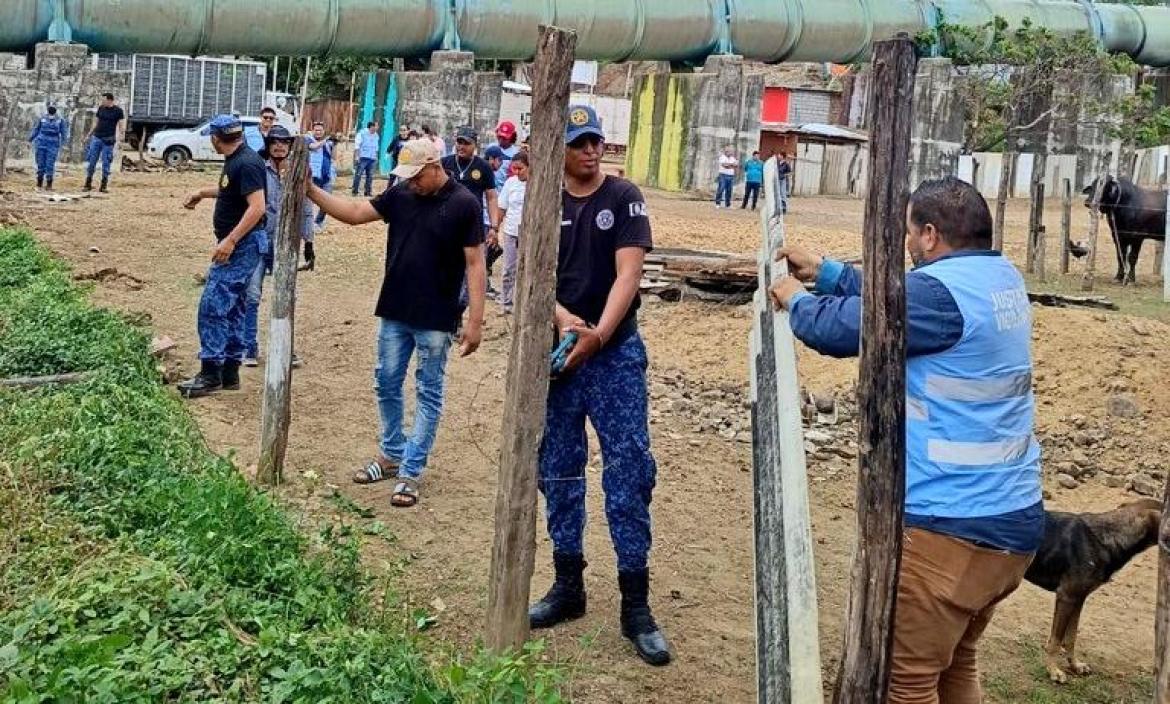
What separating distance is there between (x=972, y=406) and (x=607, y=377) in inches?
71.2

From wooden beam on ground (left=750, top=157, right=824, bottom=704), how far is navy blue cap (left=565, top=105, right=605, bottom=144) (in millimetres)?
848

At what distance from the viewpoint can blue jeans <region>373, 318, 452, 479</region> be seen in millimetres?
6953

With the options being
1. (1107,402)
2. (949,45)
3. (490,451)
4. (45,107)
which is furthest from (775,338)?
(949,45)

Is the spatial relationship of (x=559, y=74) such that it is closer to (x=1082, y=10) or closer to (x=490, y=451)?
(x=490, y=451)

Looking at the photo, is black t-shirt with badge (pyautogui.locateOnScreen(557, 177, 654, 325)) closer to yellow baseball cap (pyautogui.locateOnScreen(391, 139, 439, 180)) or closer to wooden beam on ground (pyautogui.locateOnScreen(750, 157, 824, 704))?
wooden beam on ground (pyautogui.locateOnScreen(750, 157, 824, 704))

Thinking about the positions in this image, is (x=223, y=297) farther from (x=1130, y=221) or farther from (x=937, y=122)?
(x=937, y=122)

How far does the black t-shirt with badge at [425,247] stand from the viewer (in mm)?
6789

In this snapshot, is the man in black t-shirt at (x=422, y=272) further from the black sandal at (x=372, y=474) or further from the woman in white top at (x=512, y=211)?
the woman in white top at (x=512, y=211)

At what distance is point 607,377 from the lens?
521 cm

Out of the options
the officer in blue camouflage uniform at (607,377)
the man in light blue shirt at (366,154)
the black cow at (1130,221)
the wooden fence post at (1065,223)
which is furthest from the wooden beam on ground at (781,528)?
the man in light blue shirt at (366,154)

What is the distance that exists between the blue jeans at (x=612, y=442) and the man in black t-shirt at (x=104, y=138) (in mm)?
19443

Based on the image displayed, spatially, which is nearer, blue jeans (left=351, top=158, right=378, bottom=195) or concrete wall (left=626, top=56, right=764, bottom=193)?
blue jeans (left=351, top=158, right=378, bottom=195)

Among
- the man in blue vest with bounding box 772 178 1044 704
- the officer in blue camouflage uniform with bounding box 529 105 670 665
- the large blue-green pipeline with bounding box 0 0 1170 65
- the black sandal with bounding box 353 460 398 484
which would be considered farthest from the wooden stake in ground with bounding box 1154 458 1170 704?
the large blue-green pipeline with bounding box 0 0 1170 65

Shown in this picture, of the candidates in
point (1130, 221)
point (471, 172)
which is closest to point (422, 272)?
point (471, 172)
